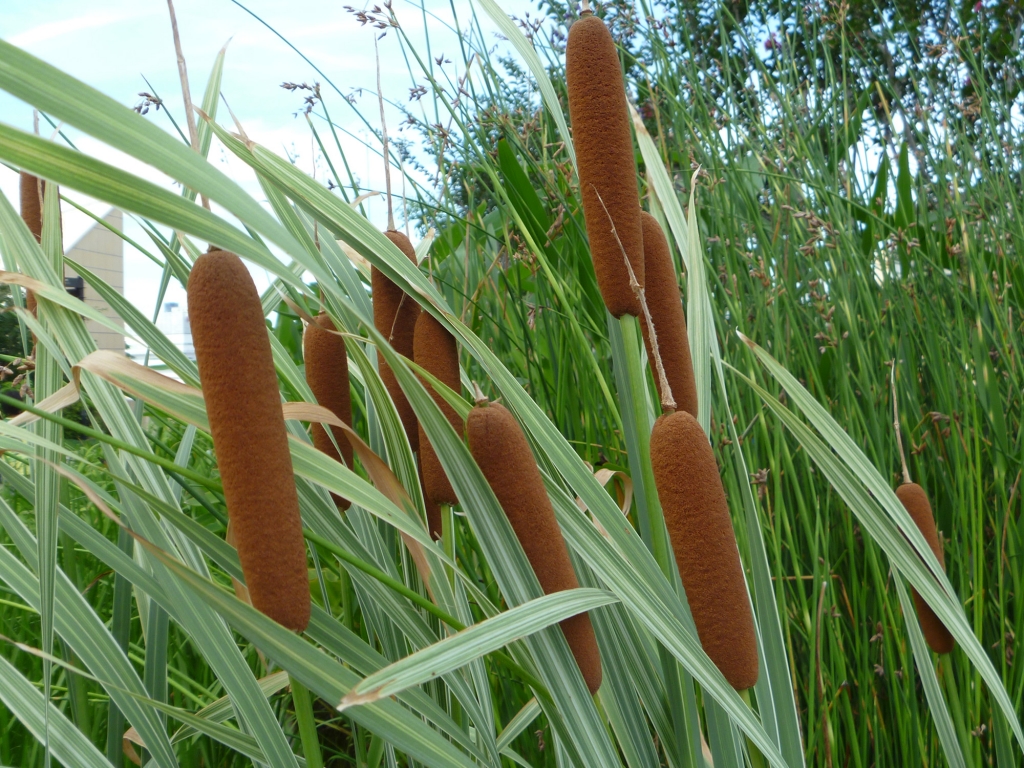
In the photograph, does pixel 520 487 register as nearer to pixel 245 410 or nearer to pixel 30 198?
pixel 245 410

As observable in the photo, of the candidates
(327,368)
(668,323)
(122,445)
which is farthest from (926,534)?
(122,445)

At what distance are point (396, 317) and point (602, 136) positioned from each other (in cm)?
28

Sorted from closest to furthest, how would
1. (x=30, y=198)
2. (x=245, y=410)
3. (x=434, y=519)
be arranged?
(x=245, y=410), (x=434, y=519), (x=30, y=198)

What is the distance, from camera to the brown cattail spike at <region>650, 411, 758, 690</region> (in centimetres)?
65

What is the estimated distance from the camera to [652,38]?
206 cm

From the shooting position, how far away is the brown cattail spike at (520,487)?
0.65 metres

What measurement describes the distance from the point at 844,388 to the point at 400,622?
1086 millimetres

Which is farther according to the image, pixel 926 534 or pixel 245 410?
pixel 926 534

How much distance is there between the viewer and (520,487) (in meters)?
0.66

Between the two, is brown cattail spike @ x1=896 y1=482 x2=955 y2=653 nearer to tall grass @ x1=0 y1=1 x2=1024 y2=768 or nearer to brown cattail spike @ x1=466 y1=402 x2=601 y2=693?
tall grass @ x1=0 y1=1 x2=1024 y2=768

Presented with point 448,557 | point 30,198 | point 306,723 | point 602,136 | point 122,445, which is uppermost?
point 30,198

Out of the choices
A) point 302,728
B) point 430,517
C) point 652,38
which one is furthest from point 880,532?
point 652,38

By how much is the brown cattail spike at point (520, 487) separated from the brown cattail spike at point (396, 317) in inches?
7.7

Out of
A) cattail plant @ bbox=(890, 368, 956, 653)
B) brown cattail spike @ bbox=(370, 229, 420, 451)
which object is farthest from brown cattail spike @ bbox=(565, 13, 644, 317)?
cattail plant @ bbox=(890, 368, 956, 653)
